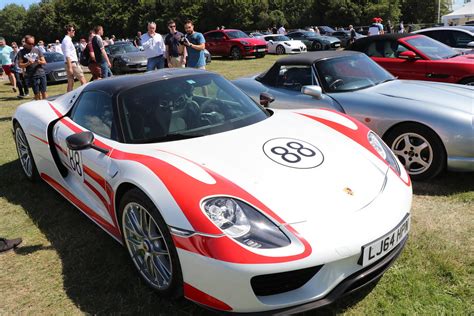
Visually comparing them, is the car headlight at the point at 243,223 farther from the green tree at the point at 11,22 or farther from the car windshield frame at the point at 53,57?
the green tree at the point at 11,22

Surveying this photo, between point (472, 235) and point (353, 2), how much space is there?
5642 centimetres

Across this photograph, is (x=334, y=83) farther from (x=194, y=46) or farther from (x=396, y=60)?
A: (x=194, y=46)

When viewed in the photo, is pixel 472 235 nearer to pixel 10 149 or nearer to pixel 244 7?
pixel 10 149

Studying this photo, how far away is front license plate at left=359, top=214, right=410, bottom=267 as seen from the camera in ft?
7.03

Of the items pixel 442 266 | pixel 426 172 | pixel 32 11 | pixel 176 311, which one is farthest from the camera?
pixel 32 11

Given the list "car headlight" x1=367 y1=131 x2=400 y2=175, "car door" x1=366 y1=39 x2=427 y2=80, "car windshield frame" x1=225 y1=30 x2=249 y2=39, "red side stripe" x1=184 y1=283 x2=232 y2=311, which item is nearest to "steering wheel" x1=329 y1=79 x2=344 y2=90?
"car headlight" x1=367 y1=131 x2=400 y2=175

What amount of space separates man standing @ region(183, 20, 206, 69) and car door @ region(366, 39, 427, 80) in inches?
114

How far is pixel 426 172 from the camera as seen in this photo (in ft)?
13.3

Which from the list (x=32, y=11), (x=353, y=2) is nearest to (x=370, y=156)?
(x=353, y=2)

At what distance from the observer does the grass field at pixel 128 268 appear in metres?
2.46

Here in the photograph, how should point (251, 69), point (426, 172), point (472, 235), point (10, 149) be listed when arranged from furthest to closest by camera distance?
point (251, 69), point (10, 149), point (426, 172), point (472, 235)

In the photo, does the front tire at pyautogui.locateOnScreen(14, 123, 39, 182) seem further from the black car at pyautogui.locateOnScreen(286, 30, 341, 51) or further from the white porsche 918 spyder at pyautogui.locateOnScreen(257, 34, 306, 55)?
the black car at pyautogui.locateOnScreen(286, 30, 341, 51)

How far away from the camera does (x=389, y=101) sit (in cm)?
429

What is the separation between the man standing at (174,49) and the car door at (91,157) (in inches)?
182
